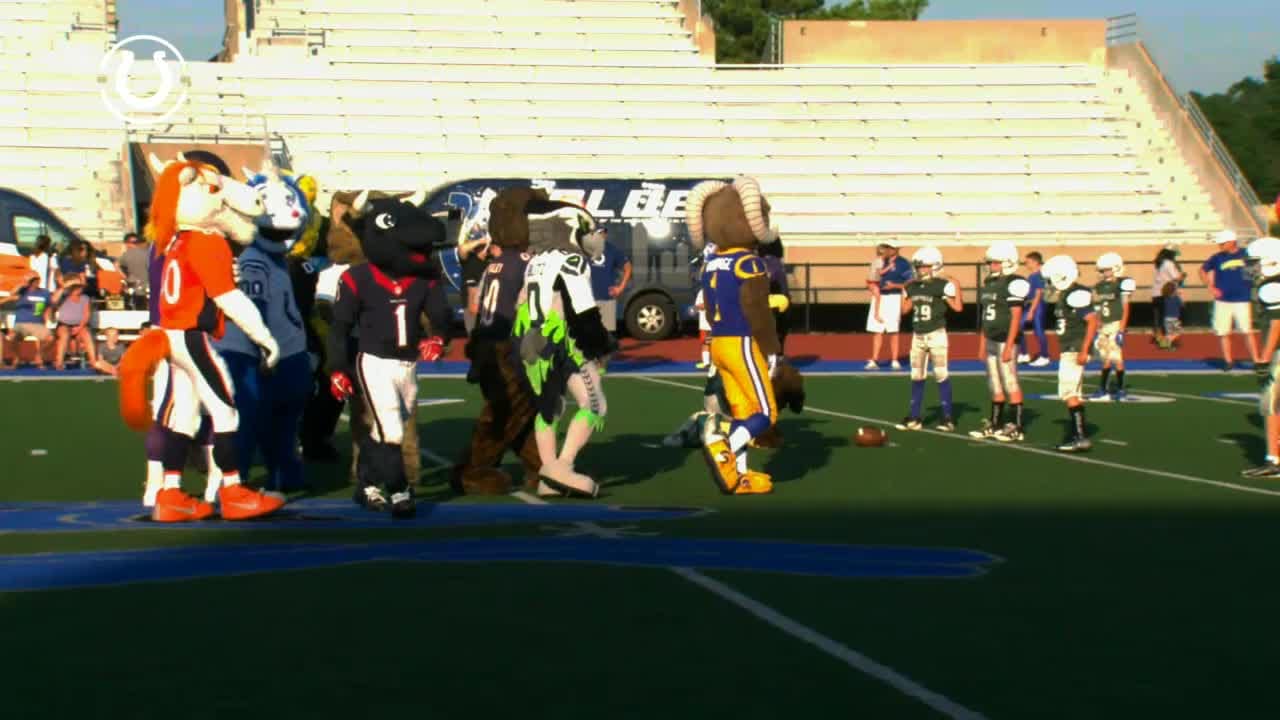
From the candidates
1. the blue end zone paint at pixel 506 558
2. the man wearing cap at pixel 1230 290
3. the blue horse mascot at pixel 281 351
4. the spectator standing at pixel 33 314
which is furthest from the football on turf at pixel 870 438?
the spectator standing at pixel 33 314

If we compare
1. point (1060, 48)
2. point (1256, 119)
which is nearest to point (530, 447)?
point (1060, 48)

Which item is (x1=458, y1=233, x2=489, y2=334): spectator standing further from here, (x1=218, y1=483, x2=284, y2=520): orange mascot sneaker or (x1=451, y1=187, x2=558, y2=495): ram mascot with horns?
(x1=218, y1=483, x2=284, y2=520): orange mascot sneaker

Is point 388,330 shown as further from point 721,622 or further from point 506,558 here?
point 721,622

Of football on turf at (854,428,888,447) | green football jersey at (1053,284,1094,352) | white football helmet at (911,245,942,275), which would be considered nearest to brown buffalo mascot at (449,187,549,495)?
football on turf at (854,428,888,447)

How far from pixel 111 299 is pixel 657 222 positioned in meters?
10.7

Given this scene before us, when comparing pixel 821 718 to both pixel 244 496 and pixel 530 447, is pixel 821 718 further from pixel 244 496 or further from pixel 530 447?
pixel 530 447

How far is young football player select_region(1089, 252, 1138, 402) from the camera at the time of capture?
1995 cm

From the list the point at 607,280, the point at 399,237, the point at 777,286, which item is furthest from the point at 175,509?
the point at 607,280

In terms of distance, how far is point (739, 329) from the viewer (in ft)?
42.3

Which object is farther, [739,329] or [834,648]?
[739,329]

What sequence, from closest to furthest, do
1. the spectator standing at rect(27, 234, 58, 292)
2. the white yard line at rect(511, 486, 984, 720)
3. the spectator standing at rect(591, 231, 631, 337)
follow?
the white yard line at rect(511, 486, 984, 720), the spectator standing at rect(27, 234, 58, 292), the spectator standing at rect(591, 231, 631, 337)

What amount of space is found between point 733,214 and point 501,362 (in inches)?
79.8

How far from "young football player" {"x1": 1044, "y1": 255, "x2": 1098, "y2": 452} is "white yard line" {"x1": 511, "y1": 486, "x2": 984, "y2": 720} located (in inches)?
321

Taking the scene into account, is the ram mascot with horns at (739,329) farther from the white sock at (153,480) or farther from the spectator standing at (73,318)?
the spectator standing at (73,318)
